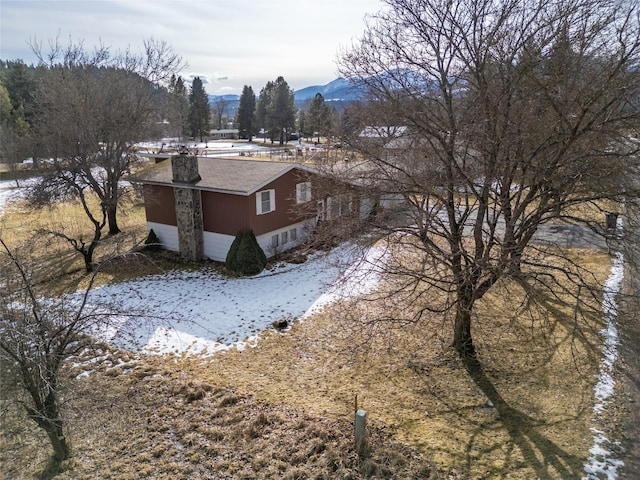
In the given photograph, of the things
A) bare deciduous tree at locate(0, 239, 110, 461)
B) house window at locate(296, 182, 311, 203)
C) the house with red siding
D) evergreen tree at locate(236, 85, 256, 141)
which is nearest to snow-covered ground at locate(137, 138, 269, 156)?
evergreen tree at locate(236, 85, 256, 141)

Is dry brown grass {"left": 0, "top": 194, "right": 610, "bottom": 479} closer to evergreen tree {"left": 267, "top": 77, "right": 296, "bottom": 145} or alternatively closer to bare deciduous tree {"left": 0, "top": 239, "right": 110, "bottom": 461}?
bare deciduous tree {"left": 0, "top": 239, "right": 110, "bottom": 461}

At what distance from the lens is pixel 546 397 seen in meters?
8.63

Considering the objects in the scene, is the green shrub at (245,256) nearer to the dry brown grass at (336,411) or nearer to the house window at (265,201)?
the house window at (265,201)

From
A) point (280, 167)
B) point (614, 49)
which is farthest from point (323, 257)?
point (614, 49)

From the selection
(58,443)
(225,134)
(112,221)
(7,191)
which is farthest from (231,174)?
(225,134)

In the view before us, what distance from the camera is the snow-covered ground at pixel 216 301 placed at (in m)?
11.9

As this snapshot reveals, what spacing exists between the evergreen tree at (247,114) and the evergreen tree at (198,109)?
6.25m

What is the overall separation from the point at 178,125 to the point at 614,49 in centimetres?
4564

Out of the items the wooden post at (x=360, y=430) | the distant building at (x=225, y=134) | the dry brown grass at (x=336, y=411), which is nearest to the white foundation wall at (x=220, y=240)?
the dry brown grass at (x=336, y=411)

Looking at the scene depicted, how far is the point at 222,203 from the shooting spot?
17.8m

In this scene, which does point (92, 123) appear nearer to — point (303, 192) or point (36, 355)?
point (303, 192)

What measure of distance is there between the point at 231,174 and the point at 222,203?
1.61 m

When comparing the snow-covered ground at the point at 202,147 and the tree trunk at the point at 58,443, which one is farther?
the snow-covered ground at the point at 202,147

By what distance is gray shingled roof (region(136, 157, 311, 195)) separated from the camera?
679 inches
